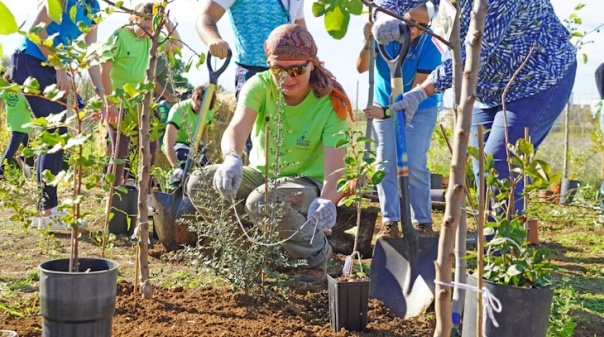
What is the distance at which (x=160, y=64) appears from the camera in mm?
5938

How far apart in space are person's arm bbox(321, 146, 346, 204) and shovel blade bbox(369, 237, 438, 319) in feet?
1.16

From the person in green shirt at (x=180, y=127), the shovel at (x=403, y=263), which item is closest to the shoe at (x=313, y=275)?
the shovel at (x=403, y=263)

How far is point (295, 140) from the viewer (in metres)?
3.51

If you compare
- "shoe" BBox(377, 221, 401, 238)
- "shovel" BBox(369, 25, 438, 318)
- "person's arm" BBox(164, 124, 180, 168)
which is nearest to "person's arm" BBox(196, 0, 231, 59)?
"shovel" BBox(369, 25, 438, 318)

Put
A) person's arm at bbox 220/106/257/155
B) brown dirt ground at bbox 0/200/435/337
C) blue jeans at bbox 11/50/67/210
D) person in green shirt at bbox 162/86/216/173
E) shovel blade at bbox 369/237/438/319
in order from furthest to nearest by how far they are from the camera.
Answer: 1. person in green shirt at bbox 162/86/216/173
2. blue jeans at bbox 11/50/67/210
3. person's arm at bbox 220/106/257/155
4. shovel blade at bbox 369/237/438/319
5. brown dirt ground at bbox 0/200/435/337

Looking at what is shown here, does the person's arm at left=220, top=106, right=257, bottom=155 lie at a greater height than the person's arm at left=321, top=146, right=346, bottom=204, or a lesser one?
greater

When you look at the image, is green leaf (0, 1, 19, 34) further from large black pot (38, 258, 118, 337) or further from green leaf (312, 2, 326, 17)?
large black pot (38, 258, 118, 337)

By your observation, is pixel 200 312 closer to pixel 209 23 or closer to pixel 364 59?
pixel 209 23

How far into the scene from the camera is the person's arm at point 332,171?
3195mm

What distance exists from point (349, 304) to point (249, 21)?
1891mm

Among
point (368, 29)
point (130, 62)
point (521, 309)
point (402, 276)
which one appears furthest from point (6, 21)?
point (130, 62)

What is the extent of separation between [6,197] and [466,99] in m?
1.95

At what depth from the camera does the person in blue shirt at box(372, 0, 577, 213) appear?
3268mm

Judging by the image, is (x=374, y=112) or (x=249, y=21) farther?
(x=249, y=21)
